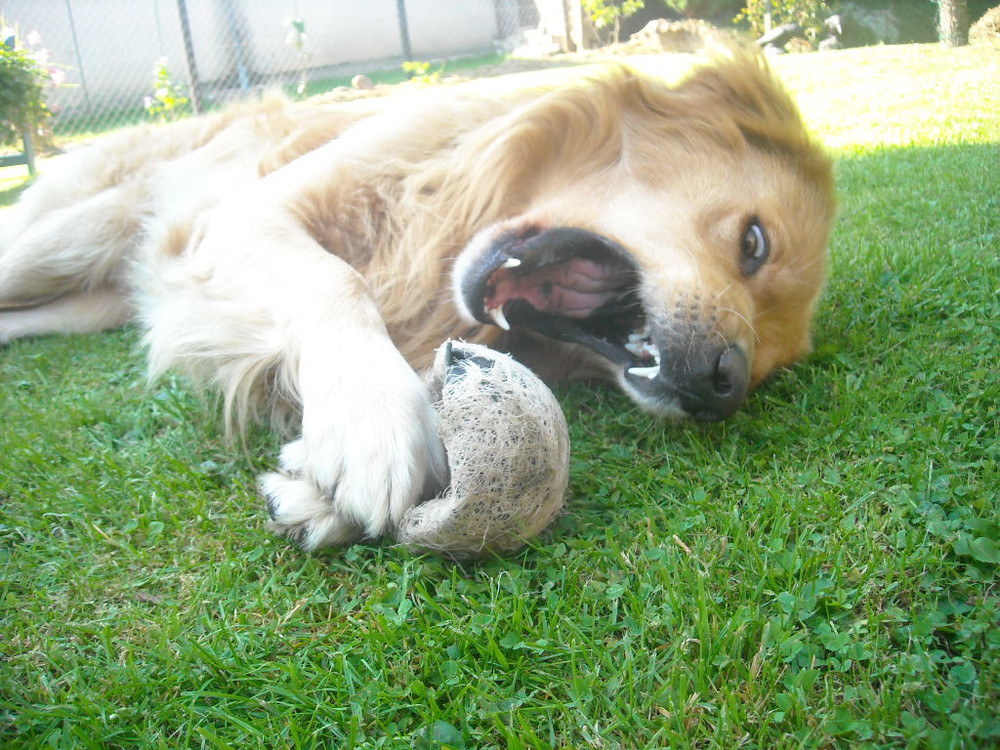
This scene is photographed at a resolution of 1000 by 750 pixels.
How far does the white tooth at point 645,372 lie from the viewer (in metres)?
2.26

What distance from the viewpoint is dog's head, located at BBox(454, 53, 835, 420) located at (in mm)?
2238

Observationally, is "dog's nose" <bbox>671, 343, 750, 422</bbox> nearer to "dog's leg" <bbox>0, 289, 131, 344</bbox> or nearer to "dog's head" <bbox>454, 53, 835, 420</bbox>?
"dog's head" <bbox>454, 53, 835, 420</bbox>

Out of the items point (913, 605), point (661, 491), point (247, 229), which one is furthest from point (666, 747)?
point (247, 229)

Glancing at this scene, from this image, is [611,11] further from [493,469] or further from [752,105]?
[493,469]

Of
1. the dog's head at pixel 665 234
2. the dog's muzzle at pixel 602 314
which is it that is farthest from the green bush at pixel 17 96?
the dog's muzzle at pixel 602 314

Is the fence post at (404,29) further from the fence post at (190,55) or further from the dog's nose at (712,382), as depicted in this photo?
the dog's nose at (712,382)

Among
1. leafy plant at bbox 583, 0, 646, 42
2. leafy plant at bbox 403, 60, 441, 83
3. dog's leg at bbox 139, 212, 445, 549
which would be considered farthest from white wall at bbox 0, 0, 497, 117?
dog's leg at bbox 139, 212, 445, 549

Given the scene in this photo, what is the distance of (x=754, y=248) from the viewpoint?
2535mm

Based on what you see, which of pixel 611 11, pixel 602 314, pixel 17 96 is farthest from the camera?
pixel 611 11

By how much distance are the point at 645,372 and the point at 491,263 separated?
23.4 inches

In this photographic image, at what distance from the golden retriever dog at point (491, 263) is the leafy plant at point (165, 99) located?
7.83 m

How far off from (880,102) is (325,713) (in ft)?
29.6

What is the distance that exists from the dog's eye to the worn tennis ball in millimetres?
1029

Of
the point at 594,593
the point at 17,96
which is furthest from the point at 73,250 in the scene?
the point at 17,96
